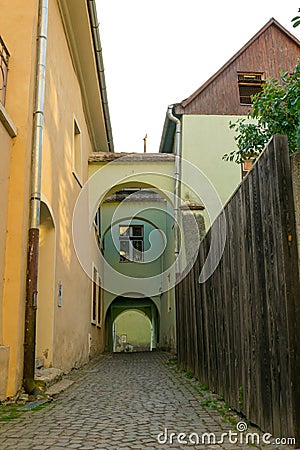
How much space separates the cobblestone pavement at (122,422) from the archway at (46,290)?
945 mm

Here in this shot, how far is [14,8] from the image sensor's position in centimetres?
602

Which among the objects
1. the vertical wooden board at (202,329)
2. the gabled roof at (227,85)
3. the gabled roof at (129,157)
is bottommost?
the vertical wooden board at (202,329)

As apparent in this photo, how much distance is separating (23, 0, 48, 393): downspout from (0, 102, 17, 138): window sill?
320 mm

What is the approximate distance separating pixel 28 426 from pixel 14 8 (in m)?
4.78

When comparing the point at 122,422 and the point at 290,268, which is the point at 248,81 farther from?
the point at 290,268

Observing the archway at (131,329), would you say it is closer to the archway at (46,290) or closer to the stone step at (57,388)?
the archway at (46,290)

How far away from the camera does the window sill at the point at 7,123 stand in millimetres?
5065

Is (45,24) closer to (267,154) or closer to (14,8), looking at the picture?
(14,8)

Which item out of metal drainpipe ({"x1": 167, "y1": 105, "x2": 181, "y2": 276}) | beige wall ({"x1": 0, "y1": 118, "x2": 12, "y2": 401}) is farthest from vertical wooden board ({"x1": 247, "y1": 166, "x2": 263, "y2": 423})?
metal drainpipe ({"x1": 167, "y1": 105, "x2": 181, "y2": 276})

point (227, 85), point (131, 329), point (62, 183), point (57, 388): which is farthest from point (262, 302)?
point (131, 329)

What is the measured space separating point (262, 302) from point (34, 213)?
3.20m

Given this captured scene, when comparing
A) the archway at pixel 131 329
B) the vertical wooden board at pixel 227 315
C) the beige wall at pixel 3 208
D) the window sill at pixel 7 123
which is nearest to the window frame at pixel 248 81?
the window sill at pixel 7 123

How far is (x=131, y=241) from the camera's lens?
20.0m

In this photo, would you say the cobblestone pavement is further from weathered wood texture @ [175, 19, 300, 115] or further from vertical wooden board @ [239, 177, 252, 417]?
weathered wood texture @ [175, 19, 300, 115]
